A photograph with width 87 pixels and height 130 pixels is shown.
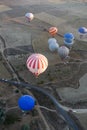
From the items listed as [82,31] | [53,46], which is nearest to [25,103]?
[53,46]

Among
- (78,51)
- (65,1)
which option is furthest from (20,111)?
(65,1)

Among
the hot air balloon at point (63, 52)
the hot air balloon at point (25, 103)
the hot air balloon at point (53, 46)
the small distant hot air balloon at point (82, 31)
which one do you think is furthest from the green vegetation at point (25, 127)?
the small distant hot air balloon at point (82, 31)

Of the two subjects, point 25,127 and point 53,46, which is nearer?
point 25,127

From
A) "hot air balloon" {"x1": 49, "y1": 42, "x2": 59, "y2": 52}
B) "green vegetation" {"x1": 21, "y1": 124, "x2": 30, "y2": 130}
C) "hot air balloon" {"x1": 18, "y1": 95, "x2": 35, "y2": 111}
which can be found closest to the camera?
"green vegetation" {"x1": 21, "y1": 124, "x2": 30, "y2": 130}

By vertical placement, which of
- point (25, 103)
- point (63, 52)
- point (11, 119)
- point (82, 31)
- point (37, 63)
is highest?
point (37, 63)

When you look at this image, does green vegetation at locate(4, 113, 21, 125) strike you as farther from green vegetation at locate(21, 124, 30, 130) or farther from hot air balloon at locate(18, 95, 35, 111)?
green vegetation at locate(21, 124, 30, 130)

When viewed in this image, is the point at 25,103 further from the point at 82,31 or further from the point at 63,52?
the point at 82,31

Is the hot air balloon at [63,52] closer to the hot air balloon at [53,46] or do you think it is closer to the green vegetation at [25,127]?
the hot air balloon at [53,46]

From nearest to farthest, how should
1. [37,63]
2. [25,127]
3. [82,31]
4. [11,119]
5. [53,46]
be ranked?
[25,127] < [11,119] < [37,63] < [53,46] < [82,31]

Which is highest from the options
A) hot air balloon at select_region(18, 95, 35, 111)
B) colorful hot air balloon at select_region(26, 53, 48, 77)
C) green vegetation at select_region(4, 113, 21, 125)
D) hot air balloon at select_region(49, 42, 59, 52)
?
colorful hot air balloon at select_region(26, 53, 48, 77)

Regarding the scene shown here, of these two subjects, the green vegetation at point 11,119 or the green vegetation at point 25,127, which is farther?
the green vegetation at point 11,119


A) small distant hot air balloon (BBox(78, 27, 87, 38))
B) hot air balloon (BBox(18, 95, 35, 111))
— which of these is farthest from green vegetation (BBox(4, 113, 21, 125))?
small distant hot air balloon (BBox(78, 27, 87, 38))

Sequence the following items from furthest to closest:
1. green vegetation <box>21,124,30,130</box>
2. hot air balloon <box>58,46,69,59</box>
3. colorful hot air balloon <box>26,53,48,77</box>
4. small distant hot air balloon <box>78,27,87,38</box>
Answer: small distant hot air balloon <box>78,27,87,38</box> < hot air balloon <box>58,46,69,59</box> < colorful hot air balloon <box>26,53,48,77</box> < green vegetation <box>21,124,30,130</box>

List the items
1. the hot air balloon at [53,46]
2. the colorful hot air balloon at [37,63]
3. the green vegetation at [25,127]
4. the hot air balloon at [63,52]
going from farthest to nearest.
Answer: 1. the hot air balloon at [53,46]
2. the hot air balloon at [63,52]
3. the colorful hot air balloon at [37,63]
4. the green vegetation at [25,127]
